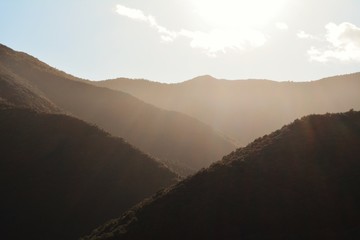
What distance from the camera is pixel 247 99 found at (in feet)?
420

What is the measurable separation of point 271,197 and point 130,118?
173 feet

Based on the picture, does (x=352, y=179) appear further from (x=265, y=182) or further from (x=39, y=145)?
(x=39, y=145)

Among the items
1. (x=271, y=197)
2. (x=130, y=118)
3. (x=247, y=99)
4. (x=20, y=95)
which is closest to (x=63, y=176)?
(x=271, y=197)

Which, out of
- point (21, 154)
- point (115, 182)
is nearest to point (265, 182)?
point (115, 182)

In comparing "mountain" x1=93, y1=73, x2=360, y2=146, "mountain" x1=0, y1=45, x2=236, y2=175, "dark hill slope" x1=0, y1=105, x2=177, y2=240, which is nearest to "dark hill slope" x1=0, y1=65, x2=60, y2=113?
"dark hill slope" x1=0, y1=105, x2=177, y2=240

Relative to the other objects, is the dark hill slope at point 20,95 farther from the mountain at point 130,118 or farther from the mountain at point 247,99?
the mountain at point 247,99

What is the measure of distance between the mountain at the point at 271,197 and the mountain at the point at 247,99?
8328 cm

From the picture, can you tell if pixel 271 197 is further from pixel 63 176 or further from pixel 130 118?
pixel 130 118

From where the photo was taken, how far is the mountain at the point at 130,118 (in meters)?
67.2

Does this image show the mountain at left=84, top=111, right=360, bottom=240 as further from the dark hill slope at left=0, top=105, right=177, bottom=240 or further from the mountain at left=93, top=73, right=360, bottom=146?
the mountain at left=93, top=73, right=360, bottom=146

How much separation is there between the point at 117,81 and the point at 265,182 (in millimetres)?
101866

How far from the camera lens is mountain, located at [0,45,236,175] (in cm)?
6719

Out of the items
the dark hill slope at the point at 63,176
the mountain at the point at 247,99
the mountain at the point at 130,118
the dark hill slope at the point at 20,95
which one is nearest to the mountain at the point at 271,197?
the dark hill slope at the point at 63,176

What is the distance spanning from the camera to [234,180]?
77.0ft
